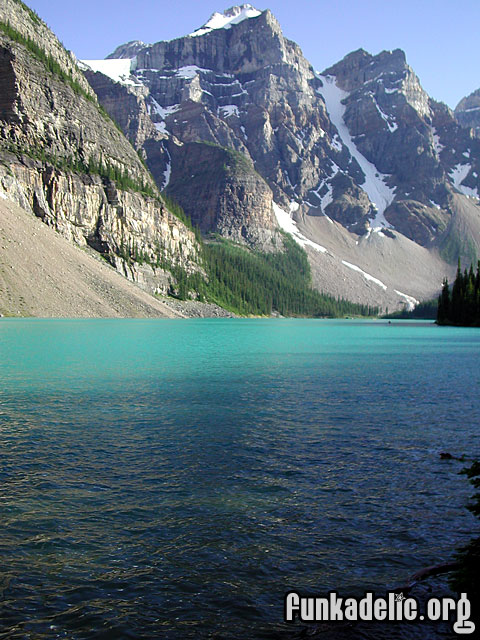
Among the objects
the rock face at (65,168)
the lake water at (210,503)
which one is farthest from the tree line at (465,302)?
the lake water at (210,503)

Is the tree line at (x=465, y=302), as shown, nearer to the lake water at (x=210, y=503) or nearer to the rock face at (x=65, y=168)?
the rock face at (x=65, y=168)

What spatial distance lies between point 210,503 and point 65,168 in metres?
169

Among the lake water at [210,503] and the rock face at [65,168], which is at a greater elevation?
the rock face at [65,168]

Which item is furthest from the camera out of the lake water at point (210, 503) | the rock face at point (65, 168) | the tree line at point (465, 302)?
the rock face at point (65, 168)

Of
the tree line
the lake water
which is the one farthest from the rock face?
the lake water

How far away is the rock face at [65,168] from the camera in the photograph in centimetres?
14988

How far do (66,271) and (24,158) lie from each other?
50806 millimetres

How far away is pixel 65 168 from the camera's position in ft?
534

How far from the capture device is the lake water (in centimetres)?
763

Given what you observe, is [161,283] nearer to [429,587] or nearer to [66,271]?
[66,271]

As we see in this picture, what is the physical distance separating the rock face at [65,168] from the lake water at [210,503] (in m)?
133

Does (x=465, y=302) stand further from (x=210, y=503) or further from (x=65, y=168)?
(x=210, y=503)

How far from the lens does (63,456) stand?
1483 cm

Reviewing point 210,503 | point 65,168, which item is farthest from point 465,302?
point 210,503
